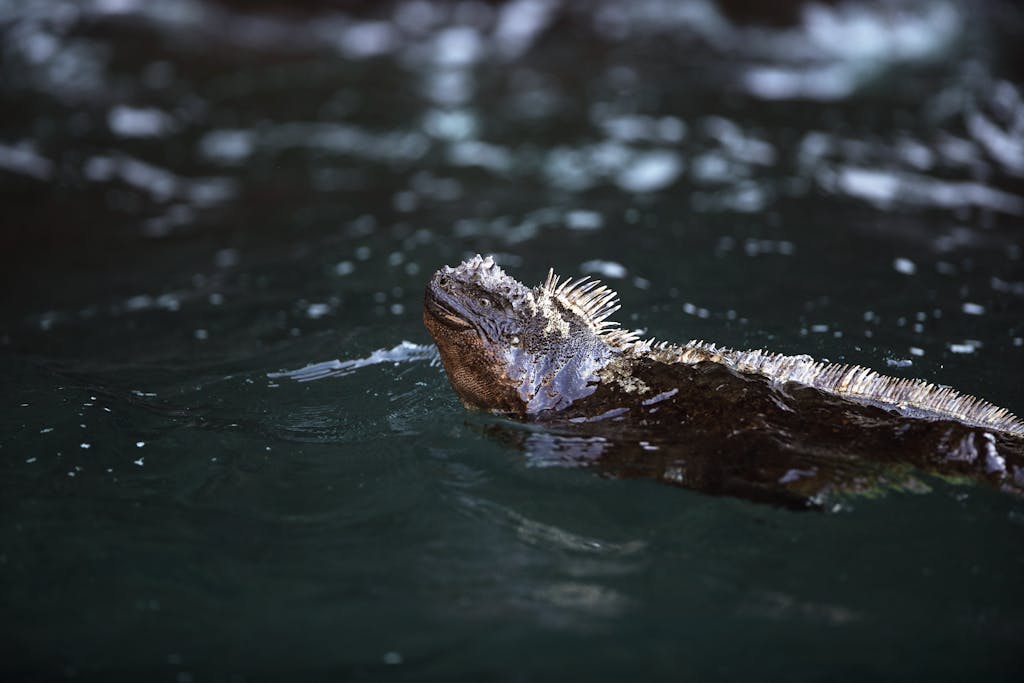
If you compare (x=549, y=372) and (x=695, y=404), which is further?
(x=549, y=372)

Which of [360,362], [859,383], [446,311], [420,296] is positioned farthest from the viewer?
[420,296]

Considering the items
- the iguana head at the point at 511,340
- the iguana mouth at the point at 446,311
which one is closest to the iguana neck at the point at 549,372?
→ the iguana head at the point at 511,340

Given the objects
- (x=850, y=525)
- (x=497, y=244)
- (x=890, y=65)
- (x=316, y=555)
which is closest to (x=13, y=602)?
(x=316, y=555)

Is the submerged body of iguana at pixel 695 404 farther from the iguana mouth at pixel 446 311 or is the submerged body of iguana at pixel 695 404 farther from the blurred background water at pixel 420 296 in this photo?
the blurred background water at pixel 420 296

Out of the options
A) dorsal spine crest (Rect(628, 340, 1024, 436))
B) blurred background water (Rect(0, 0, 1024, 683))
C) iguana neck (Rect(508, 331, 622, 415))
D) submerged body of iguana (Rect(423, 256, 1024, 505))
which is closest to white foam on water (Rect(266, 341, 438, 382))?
blurred background water (Rect(0, 0, 1024, 683))

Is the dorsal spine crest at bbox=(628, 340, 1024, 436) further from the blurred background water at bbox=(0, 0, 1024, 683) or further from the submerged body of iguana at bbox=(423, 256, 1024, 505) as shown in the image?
the blurred background water at bbox=(0, 0, 1024, 683)

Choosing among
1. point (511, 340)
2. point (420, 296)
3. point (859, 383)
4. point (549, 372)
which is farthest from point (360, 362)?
point (859, 383)

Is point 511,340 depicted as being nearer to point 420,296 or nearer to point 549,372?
point 549,372
